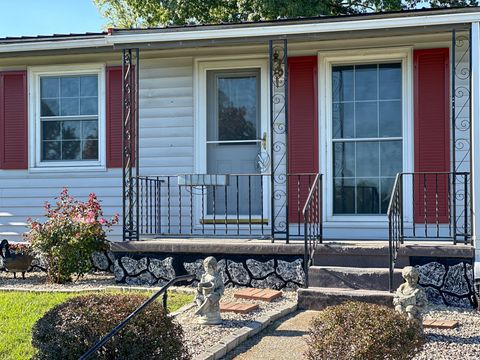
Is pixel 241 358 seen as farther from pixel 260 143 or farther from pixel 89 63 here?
pixel 89 63

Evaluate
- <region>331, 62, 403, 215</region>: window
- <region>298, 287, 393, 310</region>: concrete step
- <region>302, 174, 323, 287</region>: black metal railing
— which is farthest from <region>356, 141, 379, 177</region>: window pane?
<region>298, 287, 393, 310</region>: concrete step

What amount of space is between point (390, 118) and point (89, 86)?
4.51 meters

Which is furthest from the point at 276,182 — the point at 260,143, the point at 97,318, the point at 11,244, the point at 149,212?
the point at 97,318

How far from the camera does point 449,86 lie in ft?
27.9

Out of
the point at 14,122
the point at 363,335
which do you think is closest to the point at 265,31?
the point at 14,122

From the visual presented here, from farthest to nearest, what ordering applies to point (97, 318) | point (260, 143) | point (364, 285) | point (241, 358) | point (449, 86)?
point (260, 143) < point (449, 86) < point (364, 285) < point (241, 358) < point (97, 318)

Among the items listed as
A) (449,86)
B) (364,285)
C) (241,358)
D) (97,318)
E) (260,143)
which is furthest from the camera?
(260,143)

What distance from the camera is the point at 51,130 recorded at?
9984 millimetres

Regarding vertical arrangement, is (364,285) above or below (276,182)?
below

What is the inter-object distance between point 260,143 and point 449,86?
266 cm

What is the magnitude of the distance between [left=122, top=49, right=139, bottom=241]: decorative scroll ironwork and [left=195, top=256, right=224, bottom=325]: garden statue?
2.44m

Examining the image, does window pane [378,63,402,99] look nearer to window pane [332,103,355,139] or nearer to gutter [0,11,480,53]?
window pane [332,103,355,139]

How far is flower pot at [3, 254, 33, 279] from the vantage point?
8.80 meters

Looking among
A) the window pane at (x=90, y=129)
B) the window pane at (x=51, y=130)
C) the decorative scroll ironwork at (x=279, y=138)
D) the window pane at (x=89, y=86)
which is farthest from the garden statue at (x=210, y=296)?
the window pane at (x=51, y=130)
